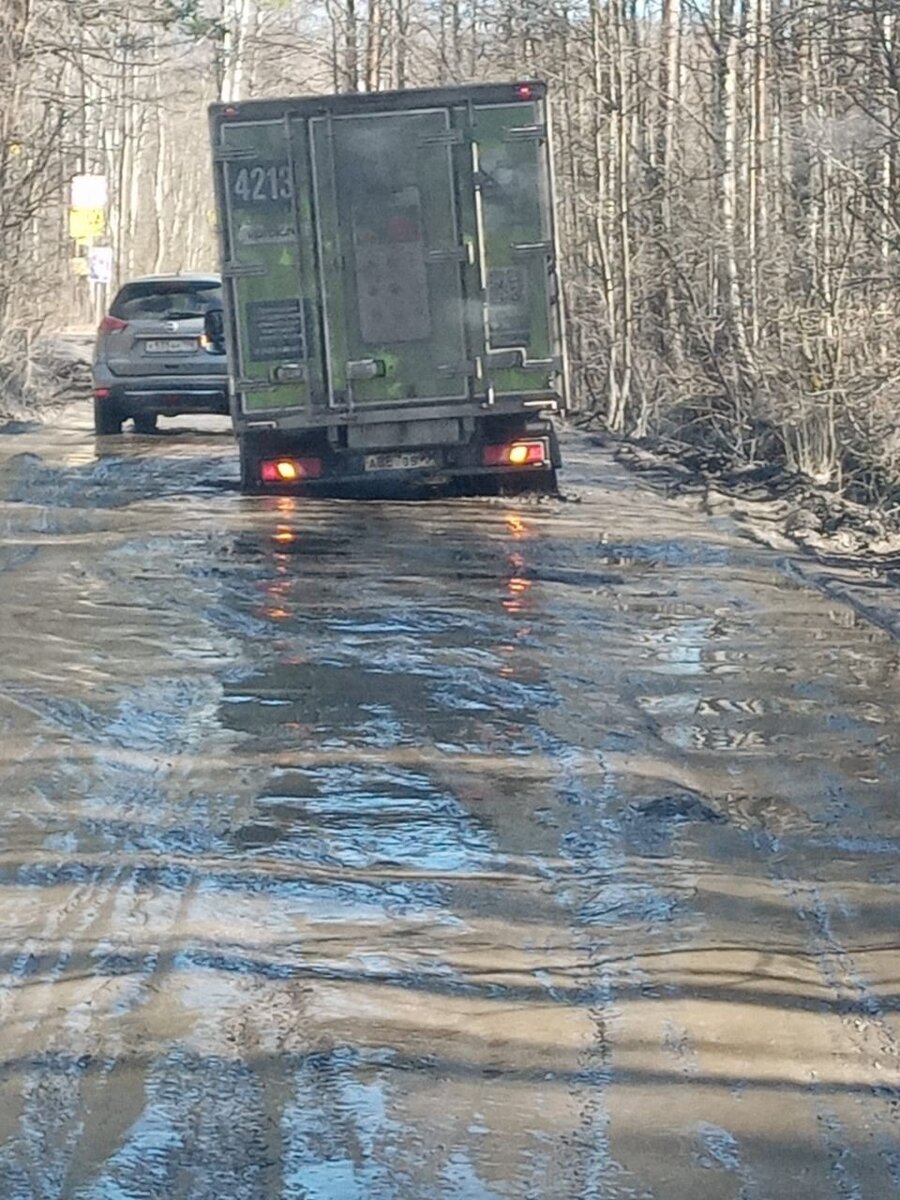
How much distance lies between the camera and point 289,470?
51.4 feet

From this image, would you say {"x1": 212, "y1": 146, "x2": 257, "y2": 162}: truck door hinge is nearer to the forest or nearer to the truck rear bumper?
the truck rear bumper

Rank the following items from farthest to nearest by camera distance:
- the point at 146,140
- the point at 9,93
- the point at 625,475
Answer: the point at 146,140 < the point at 9,93 < the point at 625,475

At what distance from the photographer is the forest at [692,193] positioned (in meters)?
16.1

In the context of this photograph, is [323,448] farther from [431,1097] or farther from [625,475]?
[431,1097]

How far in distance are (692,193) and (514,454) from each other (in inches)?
377

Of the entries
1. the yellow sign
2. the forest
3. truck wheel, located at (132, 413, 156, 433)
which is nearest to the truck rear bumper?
the forest

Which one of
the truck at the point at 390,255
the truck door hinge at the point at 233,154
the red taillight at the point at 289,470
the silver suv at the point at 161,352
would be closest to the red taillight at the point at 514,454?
the truck at the point at 390,255

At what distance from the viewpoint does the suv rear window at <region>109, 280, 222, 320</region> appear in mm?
22828

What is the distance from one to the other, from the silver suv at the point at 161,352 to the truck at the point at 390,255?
767cm

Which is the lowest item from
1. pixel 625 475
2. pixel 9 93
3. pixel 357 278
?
pixel 625 475

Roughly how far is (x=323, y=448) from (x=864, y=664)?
22.4 feet

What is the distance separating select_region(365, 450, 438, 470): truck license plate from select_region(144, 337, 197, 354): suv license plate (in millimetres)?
7876

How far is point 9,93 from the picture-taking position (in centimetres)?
2652

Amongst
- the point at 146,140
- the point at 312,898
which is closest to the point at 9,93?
the point at 312,898
